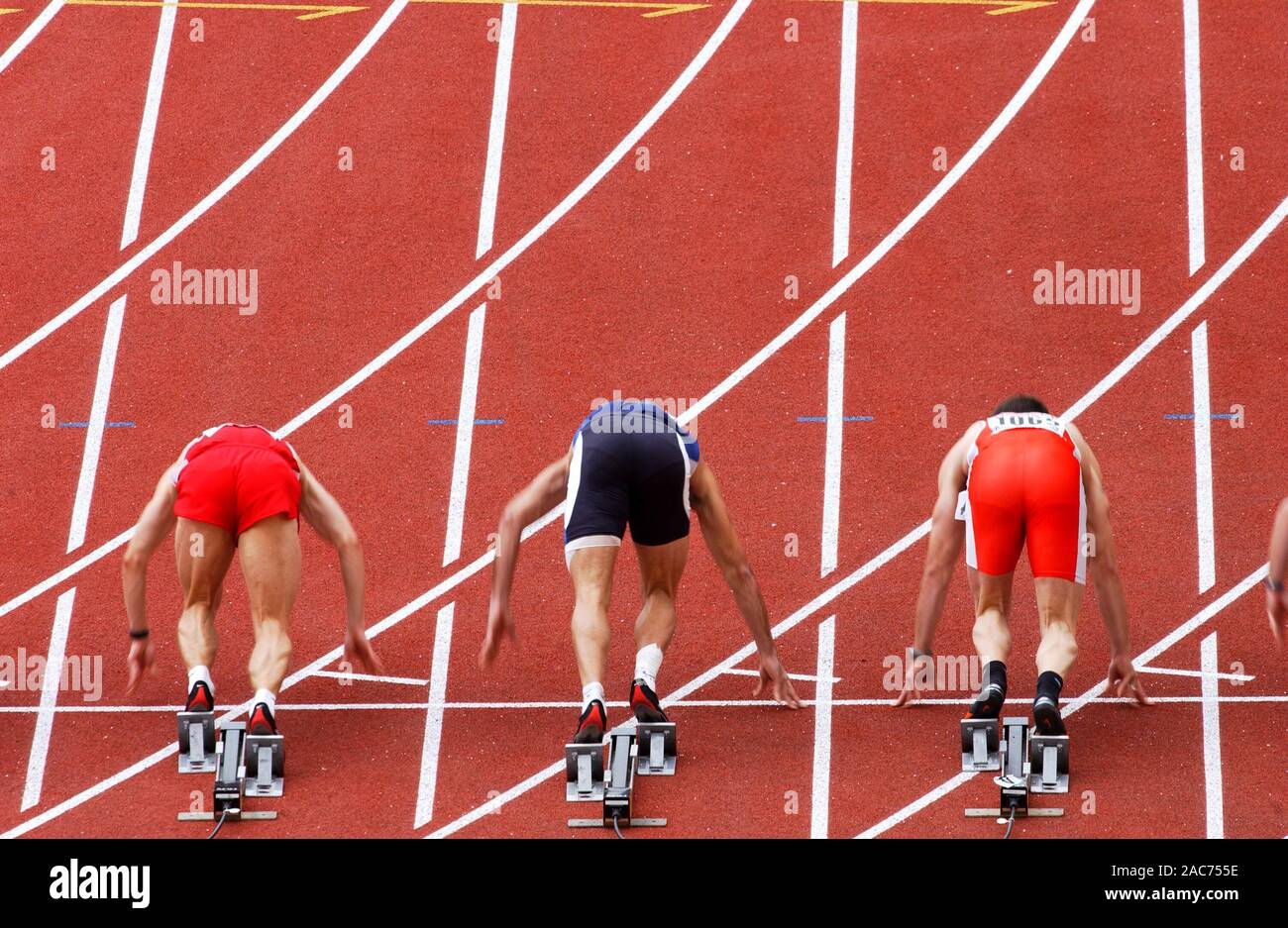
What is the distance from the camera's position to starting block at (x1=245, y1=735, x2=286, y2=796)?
945 centimetres

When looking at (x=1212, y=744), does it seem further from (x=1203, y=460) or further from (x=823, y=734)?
(x=1203, y=460)

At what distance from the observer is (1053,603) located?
962cm

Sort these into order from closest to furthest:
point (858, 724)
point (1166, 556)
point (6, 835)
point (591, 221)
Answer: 1. point (6, 835)
2. point (858, 724)
3. point (1166, 556)
4. point (591, 221)

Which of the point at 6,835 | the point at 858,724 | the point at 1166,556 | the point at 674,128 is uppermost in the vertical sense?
the point at 674,128

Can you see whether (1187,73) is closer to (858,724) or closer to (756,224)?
(756,224)

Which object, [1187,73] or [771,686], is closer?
[771,686]

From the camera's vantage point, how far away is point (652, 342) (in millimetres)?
12578

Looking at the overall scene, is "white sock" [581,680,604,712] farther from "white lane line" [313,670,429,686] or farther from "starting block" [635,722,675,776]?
"white lane line" [313,670,429,686]

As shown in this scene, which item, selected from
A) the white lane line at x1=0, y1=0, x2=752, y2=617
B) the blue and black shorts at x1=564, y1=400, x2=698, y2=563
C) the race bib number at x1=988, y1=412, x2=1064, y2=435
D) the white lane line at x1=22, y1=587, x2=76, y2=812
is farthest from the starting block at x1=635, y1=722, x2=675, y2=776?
the white lane line at x1=22, y1=587, x2=76, y2=812

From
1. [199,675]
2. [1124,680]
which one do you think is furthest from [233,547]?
[1124,680]

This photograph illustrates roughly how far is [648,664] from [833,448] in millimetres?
2648

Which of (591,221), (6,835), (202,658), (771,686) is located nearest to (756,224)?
(591,221)

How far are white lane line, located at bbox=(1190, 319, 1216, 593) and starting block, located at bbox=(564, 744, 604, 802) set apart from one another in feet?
11.8

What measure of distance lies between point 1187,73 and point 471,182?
196 inches
